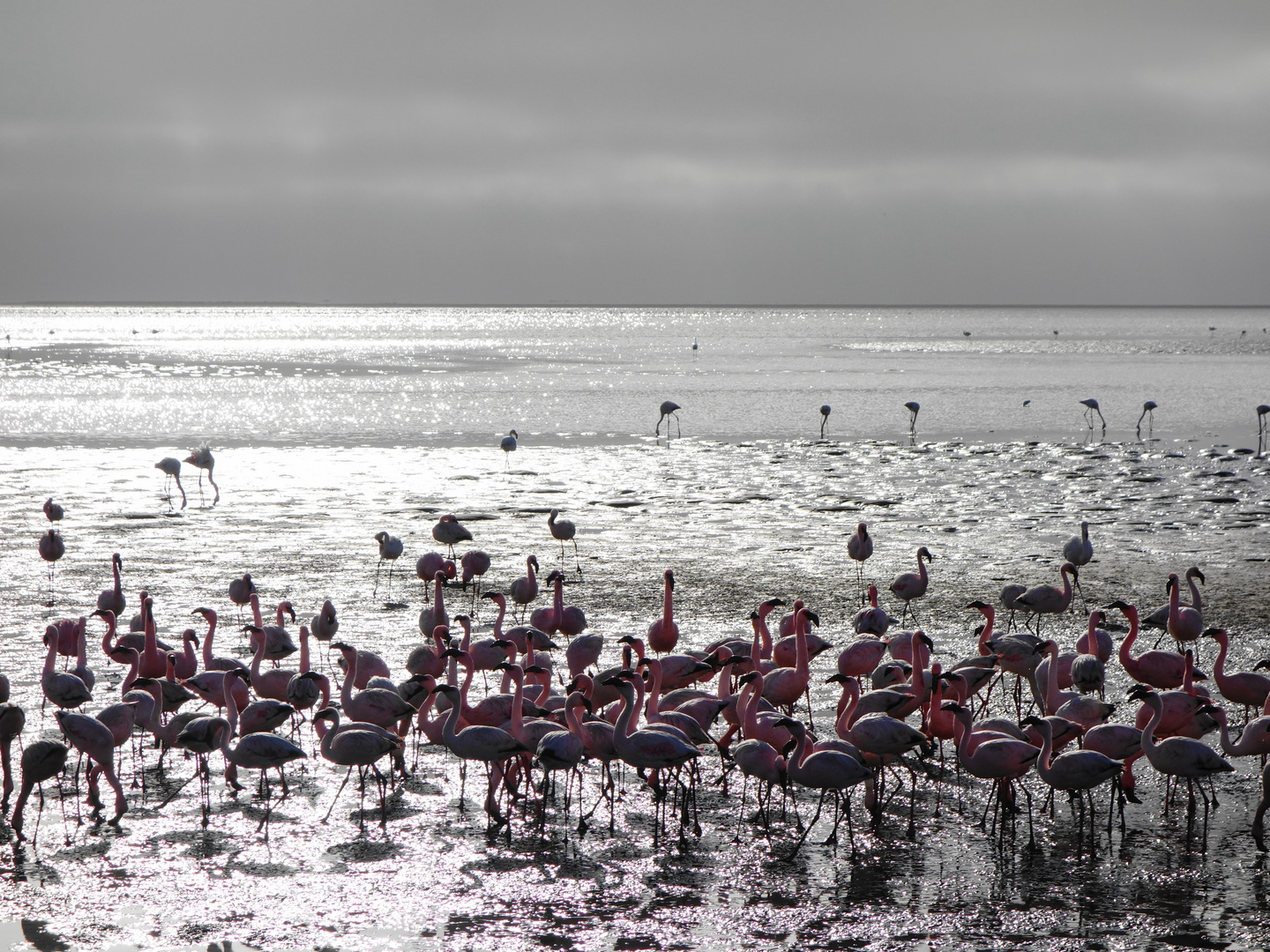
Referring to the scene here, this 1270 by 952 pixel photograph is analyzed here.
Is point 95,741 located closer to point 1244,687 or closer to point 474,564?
point 474,564

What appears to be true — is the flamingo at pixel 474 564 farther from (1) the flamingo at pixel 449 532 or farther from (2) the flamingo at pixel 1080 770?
(2) the flamingo at pixel 1080 770

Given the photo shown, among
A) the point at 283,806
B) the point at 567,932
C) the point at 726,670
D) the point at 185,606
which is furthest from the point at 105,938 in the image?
the point at 185,606

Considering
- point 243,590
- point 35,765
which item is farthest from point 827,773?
point 243,590

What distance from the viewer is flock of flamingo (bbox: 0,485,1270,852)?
23.6 ft

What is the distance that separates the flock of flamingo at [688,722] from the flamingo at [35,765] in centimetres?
1

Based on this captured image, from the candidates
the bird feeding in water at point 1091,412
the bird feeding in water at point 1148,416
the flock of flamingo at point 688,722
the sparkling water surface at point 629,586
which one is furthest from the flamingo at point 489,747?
the bird feeding in water at point 1148,416

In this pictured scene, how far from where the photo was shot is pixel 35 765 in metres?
7.02

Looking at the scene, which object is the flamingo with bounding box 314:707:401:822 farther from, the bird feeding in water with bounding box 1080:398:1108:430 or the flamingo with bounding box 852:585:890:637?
the bird feeding in water with bounding box 1080:398:1108:430

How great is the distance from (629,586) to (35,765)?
7406 millimetres

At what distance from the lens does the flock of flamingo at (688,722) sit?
720cm

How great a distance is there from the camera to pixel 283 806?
768cm

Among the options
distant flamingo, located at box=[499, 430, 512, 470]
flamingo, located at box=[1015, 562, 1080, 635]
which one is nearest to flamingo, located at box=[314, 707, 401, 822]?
flamingo, located at box=[1015, 562, 1080, 635]

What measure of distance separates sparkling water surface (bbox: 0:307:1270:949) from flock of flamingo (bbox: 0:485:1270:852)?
21 cm

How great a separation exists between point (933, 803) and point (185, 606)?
8056mm
